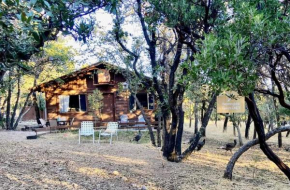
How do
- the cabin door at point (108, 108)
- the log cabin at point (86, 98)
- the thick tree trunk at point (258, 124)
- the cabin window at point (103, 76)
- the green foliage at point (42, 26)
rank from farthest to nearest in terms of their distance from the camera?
1. the cabin door at point (108, 108)
2. the log cabin at point (86, 98)
3. the cabin window at point (103, 76)
4. the thick tree trunk at point (258, 124)
5. the green foliage at point (42, 26)

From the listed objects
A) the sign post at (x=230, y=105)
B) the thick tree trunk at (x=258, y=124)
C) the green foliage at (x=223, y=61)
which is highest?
the green foliage at (x=223, y=61)

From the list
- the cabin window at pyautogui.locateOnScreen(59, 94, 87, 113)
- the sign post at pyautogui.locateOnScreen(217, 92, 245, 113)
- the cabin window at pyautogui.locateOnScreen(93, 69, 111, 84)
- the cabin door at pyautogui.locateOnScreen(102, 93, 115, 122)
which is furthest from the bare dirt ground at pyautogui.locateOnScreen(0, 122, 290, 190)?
the cabin window at pyautogui.locateOnScreen(59, 94, 87, 113)

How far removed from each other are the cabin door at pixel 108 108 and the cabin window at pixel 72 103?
135 centimetres

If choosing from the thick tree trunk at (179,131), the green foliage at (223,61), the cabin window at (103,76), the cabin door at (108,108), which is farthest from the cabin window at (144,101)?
the green foliage at (223,61)

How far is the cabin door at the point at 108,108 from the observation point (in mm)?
16766

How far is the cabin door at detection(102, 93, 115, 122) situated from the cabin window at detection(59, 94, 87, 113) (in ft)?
4.42

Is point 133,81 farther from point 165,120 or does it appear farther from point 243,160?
point 243,160

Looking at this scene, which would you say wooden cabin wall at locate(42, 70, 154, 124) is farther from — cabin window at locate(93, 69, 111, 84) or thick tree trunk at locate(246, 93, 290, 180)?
thick tree trunk at locate(246, 93, 290, 180)

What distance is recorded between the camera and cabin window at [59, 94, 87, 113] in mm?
16641

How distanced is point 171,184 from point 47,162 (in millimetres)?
2732

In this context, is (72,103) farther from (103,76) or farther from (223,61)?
(223,61)

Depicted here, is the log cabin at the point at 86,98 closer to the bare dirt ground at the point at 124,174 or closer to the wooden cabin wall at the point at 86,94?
the wooden cabin wall at the point at 86,94

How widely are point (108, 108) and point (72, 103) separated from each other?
8.12 feet

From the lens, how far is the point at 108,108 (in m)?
16.8
